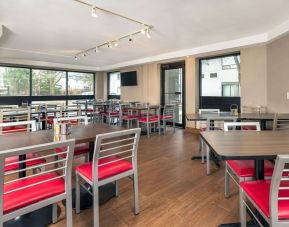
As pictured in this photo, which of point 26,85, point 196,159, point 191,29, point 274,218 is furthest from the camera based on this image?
point 26,85

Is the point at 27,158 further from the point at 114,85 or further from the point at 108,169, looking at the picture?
the point at 114,85

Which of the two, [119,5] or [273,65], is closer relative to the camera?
[119,5]

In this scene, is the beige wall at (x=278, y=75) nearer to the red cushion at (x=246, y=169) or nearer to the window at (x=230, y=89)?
the window at (x=230, y=89)

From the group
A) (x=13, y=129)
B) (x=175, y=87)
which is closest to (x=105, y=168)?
(x=13, y=129)

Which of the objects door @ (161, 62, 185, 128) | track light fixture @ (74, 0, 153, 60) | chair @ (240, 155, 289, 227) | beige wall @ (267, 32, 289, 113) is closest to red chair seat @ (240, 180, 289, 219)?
chair @ (240, 155, 289, 227)

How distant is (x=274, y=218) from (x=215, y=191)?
1373 mm

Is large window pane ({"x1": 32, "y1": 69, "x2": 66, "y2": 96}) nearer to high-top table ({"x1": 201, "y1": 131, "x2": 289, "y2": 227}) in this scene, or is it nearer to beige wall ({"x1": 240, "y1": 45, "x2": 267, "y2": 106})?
beige wall ({"x1": 240, "y1": 45, "x2": 267, "y2": 106})

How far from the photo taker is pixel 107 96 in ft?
32.7

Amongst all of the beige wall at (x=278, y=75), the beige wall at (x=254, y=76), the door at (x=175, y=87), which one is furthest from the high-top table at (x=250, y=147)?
the door at (x=175, y=87)

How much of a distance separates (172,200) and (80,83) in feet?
26.7

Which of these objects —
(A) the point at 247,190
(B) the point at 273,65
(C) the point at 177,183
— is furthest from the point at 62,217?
(B) the point at 273,65

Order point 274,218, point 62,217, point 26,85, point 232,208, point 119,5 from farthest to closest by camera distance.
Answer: point 26,85 → point 119,5 → point 232,208 → point 62,217 → point 274,218

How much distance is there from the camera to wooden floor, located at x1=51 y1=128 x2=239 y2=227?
1882 millimetres

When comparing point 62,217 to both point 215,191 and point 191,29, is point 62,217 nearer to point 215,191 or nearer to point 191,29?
point 215,191
